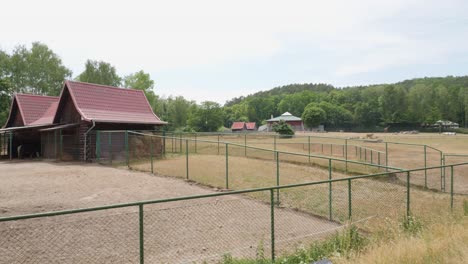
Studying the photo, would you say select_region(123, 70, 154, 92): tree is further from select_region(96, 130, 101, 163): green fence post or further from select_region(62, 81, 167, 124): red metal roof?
select_region(96, 130, 101, 163): green fence post

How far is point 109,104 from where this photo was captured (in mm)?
27938

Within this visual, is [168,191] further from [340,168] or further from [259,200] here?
[340,168]

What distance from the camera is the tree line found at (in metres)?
57.0

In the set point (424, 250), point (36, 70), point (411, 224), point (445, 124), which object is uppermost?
point (36, 70)

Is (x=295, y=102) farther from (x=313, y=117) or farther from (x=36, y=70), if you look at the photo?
(x=36, y=70)

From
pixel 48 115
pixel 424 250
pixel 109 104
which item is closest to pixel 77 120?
pixel 109 104

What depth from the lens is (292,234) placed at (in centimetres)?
895

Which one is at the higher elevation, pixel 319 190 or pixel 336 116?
pixel 336 116

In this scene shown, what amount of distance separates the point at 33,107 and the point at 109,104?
11009 mm

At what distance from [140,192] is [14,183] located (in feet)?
20.2

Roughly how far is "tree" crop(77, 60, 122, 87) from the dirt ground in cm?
5126

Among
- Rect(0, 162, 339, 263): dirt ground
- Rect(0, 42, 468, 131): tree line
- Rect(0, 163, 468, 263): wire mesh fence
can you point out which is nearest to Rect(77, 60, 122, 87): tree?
Rect(0, 42, 468, 131): tree line

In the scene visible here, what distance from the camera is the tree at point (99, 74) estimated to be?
61688 millimetres

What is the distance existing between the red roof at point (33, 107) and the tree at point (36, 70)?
26098 millimetres
